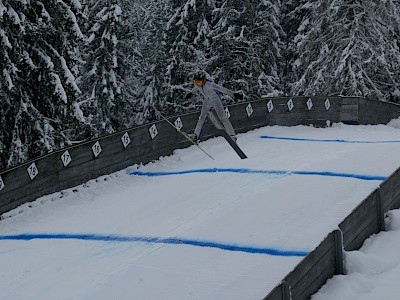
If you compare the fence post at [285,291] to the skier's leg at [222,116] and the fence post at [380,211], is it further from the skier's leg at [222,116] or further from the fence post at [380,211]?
the skier's leg at [222,116]

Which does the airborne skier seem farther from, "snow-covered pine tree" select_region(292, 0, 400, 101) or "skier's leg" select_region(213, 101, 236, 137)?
"snow-covered pine tree" select_region(292, 0, 400, 101)

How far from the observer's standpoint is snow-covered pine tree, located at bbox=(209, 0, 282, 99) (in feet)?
82.1

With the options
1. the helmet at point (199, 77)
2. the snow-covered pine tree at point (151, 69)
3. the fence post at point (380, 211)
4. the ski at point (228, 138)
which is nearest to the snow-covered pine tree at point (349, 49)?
the snow-covered pine tree at point (151, 69)

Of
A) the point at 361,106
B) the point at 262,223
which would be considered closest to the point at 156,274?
the point at 262,223

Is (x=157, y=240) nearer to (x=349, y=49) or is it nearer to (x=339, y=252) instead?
(x=339, y=252)

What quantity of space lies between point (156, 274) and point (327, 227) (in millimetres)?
2423

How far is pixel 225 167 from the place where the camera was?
1232 centimetres

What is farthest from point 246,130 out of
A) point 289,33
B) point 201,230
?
point 289,33

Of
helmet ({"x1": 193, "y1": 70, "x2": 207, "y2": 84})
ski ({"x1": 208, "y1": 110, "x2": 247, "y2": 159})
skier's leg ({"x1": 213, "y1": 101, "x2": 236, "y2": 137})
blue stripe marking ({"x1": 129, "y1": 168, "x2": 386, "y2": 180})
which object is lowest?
blue stripe marking ({"x1": 129, "y1": 168, "x2": 386, "y2": 180})

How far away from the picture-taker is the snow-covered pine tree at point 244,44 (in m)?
25.0

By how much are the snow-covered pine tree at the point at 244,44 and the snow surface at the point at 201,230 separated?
40.2 ft

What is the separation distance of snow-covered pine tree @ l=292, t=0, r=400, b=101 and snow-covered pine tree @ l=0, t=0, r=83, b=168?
12314 mm

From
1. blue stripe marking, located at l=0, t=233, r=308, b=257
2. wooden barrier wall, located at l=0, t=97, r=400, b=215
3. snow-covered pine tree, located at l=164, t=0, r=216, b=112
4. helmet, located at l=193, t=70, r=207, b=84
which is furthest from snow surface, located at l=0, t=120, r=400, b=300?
snow-covered pine tree, located at l=164, t=0, r=216, b=112

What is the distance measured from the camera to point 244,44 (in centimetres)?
2597
